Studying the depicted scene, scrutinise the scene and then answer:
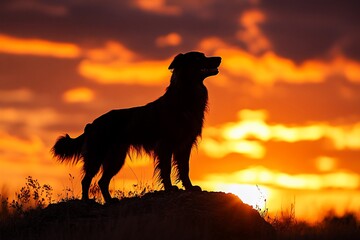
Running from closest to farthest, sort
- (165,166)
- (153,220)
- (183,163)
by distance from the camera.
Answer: (153,220) → (165,166) → (183,163)

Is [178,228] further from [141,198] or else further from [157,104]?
[157,104]

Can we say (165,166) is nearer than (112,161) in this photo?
Yes

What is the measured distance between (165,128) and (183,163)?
2.07 feet

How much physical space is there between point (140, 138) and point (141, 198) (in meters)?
1.37

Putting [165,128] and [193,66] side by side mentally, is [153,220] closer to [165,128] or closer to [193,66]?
[165,128]

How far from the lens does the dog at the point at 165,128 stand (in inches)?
454

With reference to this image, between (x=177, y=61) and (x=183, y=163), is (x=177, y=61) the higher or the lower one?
the higher one

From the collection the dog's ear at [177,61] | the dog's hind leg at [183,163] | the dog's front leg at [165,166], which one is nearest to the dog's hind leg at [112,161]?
the dog's front leg at [165,166]

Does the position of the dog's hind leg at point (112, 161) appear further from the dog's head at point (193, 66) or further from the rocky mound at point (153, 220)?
the dog's head at point (193, 66)

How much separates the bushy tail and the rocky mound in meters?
1.74

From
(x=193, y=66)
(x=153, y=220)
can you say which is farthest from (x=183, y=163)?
(x=153, y=220)

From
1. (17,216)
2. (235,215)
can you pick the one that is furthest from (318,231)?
(17,216)

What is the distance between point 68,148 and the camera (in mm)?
12828

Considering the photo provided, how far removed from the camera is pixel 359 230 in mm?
11164
